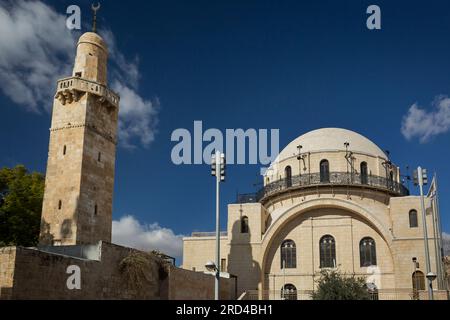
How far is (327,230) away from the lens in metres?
32.3

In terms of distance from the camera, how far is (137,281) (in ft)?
71.3

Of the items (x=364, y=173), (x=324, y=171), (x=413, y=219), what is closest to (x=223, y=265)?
(x=324, y=171)

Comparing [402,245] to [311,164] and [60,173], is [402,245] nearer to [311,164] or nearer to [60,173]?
[311,164]

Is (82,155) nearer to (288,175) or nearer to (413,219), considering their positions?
(288,175)

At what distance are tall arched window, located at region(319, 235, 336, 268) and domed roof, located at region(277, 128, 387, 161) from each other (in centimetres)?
593

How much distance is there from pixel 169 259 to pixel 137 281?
3766 mm

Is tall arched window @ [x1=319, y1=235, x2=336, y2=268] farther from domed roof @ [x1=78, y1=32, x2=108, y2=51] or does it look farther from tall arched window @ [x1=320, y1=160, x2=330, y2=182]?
domed roof @ [x1=78, y1=32, x2=108, y2=51]

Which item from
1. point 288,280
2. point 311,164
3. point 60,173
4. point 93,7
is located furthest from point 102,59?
point 288,280

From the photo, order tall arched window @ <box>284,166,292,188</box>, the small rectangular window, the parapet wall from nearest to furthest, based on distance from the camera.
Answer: the parapet wall, the small rectangular window, tall arched window @ <box>284,166,292,188</box>

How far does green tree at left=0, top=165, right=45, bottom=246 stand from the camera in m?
28.0

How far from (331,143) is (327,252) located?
731cm

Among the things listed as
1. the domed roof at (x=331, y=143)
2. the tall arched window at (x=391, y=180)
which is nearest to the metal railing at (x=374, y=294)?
the tall arched window at (x=391, y=180)

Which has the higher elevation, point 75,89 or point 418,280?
point 75,89

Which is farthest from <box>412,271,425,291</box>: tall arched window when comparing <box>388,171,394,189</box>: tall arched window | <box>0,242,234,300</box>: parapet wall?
<box>0,242,234,300</box>: parapet wall
